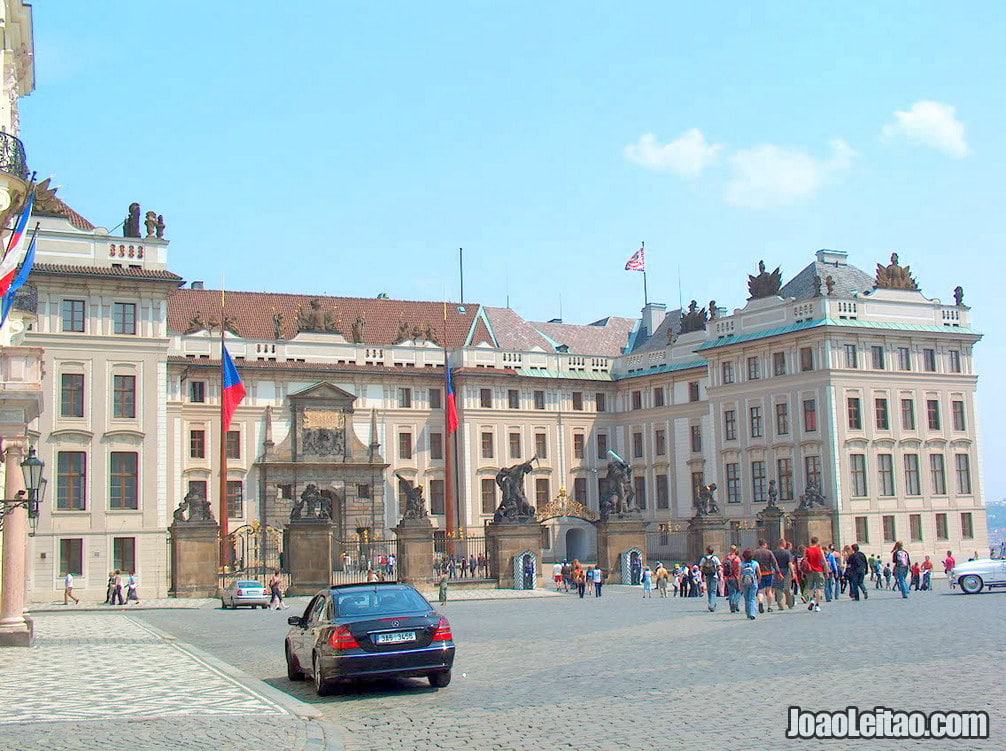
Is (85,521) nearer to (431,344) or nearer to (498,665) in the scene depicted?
(431,344)

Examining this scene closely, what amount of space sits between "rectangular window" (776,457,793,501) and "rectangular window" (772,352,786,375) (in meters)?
→ 4.39

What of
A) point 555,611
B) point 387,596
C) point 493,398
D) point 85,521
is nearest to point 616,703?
point 387,596

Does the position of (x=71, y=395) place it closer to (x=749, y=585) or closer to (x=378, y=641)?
(x=749, y=585)

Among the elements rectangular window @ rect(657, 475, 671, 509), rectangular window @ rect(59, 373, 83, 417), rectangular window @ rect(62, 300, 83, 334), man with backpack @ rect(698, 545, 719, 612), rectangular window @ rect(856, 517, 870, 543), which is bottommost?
man with backpack @ rect(698, 545, 719, 612)

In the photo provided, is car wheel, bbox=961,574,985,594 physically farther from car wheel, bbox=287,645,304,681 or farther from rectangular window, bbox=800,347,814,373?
rectangular window, bbox=800,347,814,373

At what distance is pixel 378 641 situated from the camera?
15000 mm

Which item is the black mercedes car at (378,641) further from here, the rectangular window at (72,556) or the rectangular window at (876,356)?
the rectangular window at (876,356)

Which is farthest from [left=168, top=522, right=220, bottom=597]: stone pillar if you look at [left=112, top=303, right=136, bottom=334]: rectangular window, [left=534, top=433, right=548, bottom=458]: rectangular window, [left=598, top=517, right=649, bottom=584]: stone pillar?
[left=534, top=433, right=548, bottom=458]: rectangular window

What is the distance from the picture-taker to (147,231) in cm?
4941

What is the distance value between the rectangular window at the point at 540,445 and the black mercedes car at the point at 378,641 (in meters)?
53.7

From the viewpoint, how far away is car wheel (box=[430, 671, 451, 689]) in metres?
15.5

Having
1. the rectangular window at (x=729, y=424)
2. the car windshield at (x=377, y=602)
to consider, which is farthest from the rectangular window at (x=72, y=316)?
the car windshield at (x=377, y=602)

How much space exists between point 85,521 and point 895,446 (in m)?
37.8

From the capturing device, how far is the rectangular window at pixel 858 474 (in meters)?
58.0
